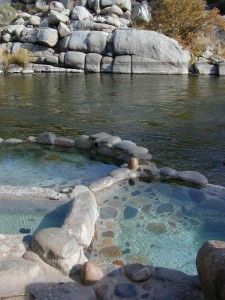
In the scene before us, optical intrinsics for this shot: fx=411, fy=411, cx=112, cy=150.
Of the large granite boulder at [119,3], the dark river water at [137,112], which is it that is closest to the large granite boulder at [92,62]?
the dark river water at [137,112]

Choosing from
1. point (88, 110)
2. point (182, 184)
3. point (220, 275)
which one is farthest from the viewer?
point (88, 110)

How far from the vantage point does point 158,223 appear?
5367 millimetres

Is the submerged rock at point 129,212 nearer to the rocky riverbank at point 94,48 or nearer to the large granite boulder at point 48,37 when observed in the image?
the rocky riverbank at point 94,48

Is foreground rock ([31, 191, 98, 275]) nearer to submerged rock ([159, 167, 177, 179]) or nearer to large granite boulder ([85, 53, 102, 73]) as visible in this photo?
submerged rock ([159, 167, 177, 179])

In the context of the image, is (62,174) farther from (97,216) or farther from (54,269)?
(54,269)

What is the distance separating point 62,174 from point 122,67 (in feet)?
50.6

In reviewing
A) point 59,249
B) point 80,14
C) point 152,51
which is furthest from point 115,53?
point 59,249

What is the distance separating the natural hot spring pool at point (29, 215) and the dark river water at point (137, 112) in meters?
2.86

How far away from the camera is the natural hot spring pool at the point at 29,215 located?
5.24 metres

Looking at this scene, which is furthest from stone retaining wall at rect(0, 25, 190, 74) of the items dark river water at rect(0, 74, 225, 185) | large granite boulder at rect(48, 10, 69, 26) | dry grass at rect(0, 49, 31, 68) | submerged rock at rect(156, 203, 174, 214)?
submerged rock at rect(156, 203, 174, 214)

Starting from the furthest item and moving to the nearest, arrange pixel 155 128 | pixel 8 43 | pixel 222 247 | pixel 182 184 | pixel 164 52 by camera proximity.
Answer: pixel 8 43, pixel 164 52, pixel 155 128, pixel 182 184, pixel 222 247

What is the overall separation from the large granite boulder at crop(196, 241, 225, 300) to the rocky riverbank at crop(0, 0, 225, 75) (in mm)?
18727

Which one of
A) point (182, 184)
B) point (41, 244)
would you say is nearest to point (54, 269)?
point (41, 244)

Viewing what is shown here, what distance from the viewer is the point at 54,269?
409cm
